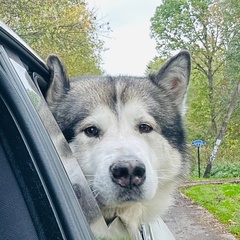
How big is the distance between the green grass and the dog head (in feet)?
19.0

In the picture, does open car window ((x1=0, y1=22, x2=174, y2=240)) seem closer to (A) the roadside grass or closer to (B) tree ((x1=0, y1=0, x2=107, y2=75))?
(B) tree ((x1=0, y1=0, x2=107, y2=75))

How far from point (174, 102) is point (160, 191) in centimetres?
59

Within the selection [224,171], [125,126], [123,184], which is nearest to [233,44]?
[224,171]

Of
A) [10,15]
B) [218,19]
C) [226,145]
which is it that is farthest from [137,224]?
[226,145]

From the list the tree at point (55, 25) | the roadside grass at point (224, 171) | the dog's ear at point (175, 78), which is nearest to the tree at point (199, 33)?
the roadside grass at point (224, 171)

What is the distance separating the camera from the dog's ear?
110 inches

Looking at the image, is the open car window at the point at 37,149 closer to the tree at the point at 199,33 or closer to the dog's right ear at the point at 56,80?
the dog's right ear at the point at 56,80

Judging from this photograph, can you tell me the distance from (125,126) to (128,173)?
1.34 ft

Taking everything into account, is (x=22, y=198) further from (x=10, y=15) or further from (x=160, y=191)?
(x=10, y=15)

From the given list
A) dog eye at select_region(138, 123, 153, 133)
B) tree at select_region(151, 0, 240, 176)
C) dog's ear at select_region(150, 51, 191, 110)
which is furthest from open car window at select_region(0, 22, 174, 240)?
tree at select_region(151, 0, 240, 176)

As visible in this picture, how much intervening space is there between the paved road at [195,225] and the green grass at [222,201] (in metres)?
0.17

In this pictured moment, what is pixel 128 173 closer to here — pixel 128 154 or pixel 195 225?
pixel 128 154

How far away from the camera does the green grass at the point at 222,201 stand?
9062 mm

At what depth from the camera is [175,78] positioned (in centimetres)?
284
